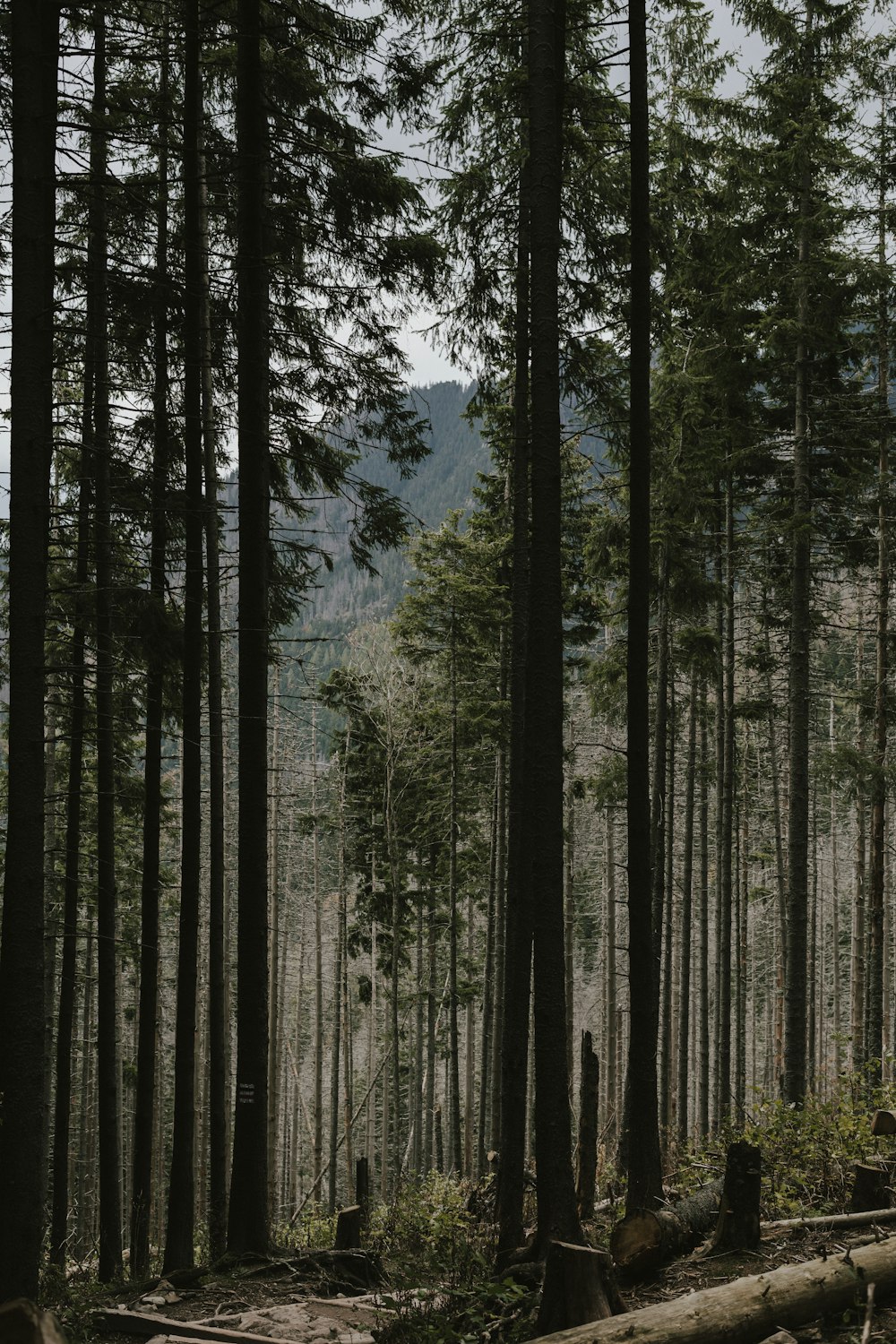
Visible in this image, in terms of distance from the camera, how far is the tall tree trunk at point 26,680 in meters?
5.97

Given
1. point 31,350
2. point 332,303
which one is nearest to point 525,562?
point 332,303

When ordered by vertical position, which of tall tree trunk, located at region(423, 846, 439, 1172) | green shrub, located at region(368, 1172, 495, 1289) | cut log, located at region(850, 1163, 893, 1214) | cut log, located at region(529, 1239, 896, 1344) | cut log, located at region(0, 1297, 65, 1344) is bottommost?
tall tree trunk, located at region(423, 846, 439, 1172)

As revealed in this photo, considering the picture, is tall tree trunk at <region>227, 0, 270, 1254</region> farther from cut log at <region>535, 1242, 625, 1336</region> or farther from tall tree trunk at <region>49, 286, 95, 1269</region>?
cut log at <region>535, 1242, 625, 1336</region>

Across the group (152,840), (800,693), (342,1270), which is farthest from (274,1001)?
(342,1270)

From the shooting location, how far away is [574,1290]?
15.2ft

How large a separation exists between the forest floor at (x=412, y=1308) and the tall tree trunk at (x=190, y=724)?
2508 mm

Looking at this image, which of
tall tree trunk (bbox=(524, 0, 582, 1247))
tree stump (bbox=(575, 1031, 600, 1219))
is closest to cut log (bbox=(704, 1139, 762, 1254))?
tall tree trunk (bbox=(524, 0, 582, 1247))

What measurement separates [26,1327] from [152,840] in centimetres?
807

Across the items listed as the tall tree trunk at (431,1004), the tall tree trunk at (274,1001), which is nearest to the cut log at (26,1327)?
the tall tree trunk at (274,1001)

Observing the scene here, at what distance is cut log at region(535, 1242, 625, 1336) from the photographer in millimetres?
4598

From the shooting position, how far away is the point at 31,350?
6.53 meters

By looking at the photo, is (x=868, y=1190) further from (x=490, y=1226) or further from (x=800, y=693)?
(x=800, y=693)

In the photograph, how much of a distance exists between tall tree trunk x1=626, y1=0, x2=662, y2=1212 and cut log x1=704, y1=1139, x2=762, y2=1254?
76.9 inches

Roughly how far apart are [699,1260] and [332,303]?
8.83 meters
